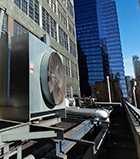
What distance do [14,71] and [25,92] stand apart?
0.44 meters

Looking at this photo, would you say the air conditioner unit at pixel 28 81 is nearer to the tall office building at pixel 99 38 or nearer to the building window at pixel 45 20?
the building window at pixel 45 20

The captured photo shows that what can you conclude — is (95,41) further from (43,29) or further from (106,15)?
(43,29)

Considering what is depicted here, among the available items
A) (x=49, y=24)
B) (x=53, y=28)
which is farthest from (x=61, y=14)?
(x=49, y=24)

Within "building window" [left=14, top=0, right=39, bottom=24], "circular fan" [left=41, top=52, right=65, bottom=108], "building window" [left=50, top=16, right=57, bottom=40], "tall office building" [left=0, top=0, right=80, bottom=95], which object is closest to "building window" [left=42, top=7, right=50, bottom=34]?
"tall office building" [left=0, top=0, right=80, bottom=95]

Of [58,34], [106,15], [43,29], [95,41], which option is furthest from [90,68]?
[43,29]

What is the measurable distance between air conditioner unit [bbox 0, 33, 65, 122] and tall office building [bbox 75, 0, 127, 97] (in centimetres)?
7038

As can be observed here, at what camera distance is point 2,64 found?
9.57 ft

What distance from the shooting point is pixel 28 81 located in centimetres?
287

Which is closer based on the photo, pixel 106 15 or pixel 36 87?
pixel 36 87

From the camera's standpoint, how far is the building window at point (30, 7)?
13.3m

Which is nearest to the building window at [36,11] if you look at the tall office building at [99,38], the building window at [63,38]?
the building window at [63,38]

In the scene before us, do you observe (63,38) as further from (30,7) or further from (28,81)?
(28,81)

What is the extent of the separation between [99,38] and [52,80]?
272 ft

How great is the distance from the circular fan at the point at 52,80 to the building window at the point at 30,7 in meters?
10.7
